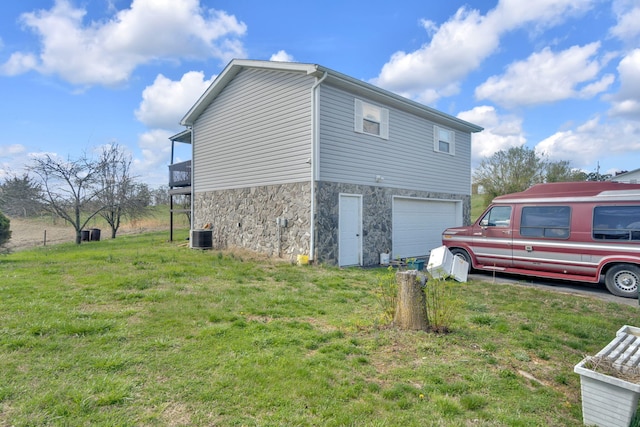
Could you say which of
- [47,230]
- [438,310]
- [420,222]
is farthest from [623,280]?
[47,230]

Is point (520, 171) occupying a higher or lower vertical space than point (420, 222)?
higher

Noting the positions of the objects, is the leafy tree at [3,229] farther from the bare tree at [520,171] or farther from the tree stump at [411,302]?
the bare tree at [520,171]

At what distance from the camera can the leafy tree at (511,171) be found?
2159 centimetres

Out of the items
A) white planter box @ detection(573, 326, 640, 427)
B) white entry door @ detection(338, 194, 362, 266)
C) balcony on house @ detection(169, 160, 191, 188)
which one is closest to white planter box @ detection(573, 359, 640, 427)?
white planter box @ detection(573, 326, 640, 427)

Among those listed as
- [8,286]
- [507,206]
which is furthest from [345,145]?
[8,286]

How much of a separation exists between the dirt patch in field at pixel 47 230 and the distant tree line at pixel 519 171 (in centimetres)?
2418

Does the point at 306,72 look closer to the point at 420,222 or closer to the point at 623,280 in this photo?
the point at 420,222

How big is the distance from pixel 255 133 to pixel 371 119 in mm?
3902

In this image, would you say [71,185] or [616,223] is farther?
[71,185]

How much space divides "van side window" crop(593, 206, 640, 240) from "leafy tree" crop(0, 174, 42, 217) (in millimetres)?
20714

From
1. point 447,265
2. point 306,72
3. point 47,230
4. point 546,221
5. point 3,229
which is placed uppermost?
point 306,72

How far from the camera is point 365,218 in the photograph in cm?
1047

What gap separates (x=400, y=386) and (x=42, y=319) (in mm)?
4664

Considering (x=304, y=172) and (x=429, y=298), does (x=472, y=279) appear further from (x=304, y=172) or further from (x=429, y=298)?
(x=304, y=172)
